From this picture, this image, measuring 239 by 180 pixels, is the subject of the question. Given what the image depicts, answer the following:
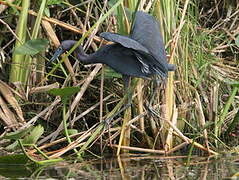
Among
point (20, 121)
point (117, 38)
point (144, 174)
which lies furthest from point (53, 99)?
point (144, 174)

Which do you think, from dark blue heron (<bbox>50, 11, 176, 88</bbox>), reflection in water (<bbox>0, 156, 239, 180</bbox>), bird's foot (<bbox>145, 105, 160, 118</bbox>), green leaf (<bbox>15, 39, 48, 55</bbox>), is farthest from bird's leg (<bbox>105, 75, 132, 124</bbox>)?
green leaf (<bbox>15, 39, 48, 55</bbox>)

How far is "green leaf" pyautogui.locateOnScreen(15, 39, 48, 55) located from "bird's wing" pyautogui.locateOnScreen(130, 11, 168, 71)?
484 millimetres

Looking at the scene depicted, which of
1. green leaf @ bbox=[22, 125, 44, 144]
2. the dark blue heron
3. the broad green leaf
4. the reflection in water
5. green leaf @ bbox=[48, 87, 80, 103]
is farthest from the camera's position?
the broad green leaf

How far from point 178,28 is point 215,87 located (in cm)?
44

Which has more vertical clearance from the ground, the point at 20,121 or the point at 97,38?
the point at 97,38

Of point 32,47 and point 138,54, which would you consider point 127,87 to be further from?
point 32,47

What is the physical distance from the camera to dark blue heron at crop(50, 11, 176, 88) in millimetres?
3490

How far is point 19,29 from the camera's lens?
3816 millimetres

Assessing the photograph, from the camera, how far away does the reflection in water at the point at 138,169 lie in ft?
9.93

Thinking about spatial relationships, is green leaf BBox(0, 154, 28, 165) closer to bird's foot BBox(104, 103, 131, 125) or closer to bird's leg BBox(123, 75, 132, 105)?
bird's foot BBox(104, 103, 131, 125)

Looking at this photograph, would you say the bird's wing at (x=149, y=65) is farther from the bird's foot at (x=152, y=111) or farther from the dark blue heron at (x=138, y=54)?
the bird's foot at (x=152, y=111)

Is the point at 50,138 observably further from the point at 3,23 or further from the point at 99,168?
the point at 3,23

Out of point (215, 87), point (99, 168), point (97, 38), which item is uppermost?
point (97, 38)

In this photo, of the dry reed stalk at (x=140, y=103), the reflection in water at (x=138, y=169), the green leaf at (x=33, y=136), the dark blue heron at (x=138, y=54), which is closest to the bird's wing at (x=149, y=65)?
the dark blue heron at (x=138, y=54)
